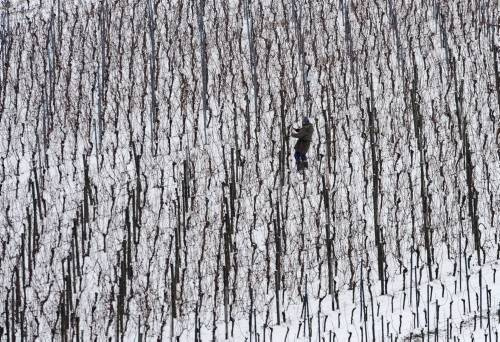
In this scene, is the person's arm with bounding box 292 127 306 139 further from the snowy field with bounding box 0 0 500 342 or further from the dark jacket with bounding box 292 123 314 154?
the snowy field with bounding box 0 0 500 342

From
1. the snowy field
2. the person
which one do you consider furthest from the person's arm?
the snowy field

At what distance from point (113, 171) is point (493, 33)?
6.89 metres

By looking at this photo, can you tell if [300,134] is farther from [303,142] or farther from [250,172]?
[250,172]

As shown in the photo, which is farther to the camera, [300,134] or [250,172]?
[250,172]

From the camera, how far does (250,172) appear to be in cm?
1540

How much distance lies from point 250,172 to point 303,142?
34.2 inches

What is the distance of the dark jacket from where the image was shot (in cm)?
1521

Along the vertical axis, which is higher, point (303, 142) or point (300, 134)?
point (300, 134)

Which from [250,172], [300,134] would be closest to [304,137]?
[300,134]

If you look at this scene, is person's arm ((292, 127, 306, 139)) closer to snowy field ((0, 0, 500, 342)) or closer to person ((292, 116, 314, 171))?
person ((292, 116, 314, 171))

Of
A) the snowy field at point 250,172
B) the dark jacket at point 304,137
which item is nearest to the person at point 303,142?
the dark jacket at point 304,137

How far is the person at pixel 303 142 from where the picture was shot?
15219 millimetres

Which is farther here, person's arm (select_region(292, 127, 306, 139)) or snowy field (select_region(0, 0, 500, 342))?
person's arm (select_region(292, 127, 306, 139))

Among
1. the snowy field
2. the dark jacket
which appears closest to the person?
the dark jacket
